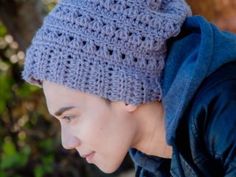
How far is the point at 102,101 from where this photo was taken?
228cm

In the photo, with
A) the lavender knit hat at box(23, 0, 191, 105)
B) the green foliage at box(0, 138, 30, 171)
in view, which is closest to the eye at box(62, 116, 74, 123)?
the lavender knit hat at box(23, 0, 191, 105)

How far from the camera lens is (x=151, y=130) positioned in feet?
7.91

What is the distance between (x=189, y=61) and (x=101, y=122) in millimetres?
413

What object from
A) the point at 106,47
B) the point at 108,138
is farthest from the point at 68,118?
the point at 106,47

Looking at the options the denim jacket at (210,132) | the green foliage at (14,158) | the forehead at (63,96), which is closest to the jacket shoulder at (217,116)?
the denim jacket at (210,132)

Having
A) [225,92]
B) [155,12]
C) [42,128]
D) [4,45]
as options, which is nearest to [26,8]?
[4,45]

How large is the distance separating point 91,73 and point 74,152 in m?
2.60

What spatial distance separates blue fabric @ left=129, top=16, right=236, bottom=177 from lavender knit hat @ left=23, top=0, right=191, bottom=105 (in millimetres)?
64

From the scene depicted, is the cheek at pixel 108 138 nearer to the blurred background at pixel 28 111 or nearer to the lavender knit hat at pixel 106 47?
the lavender knit hat at pixel 106 47

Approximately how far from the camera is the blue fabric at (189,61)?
2126 millimetres

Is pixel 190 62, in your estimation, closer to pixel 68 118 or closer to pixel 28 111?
pixel 68 118

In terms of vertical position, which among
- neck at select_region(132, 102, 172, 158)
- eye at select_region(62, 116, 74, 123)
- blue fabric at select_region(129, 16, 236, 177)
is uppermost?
blue fabric at select_region(129, 16, 236, 177)

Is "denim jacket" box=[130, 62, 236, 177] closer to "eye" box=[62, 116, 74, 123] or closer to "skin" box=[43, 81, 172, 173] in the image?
"skin" box=[43, 81, 172, 173]

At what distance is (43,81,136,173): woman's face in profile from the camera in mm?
2283
